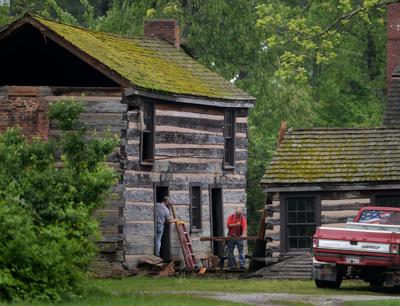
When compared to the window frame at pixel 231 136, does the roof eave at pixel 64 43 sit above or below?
above

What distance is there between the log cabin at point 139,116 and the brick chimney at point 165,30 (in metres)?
0.72

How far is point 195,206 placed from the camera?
43594 millimetres

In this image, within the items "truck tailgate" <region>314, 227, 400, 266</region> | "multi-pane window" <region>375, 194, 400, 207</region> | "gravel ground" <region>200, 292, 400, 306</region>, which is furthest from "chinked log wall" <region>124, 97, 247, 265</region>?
"gravel ground" <region>200, 292, 400, 306</region>

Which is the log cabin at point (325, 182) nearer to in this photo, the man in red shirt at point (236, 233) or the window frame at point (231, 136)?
the man in red shirt at point (236, 233)

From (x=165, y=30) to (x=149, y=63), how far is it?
18.8 feet

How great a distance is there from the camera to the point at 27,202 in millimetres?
27375

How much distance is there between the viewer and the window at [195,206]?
141 feet

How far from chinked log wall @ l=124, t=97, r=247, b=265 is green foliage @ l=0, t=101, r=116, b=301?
9.77 meters

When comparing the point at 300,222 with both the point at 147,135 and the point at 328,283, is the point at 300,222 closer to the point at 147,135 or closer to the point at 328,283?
the point at 147,135

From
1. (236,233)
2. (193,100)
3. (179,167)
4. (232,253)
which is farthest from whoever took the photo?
(179,167)

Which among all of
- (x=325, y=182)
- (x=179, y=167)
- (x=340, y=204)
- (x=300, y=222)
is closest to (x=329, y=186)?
(x=325, y=182)

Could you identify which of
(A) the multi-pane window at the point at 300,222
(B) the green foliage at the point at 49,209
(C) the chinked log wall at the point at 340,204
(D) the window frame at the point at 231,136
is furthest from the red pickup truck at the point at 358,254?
(D) the window frame at the point at 231,136

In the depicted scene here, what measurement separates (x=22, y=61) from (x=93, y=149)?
12.5 metres

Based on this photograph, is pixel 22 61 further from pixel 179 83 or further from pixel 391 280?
pixel 391 280
